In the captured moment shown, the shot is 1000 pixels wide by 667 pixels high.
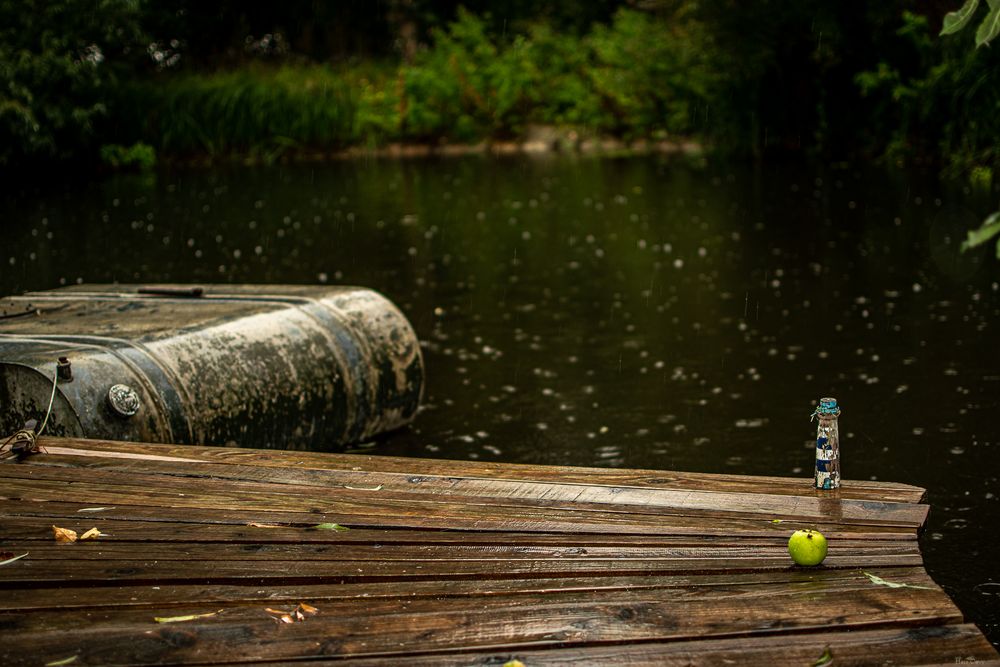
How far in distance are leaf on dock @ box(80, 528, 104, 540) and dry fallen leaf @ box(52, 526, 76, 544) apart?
1.0 inches

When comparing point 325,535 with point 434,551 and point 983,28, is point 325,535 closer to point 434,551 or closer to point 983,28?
point 434,551

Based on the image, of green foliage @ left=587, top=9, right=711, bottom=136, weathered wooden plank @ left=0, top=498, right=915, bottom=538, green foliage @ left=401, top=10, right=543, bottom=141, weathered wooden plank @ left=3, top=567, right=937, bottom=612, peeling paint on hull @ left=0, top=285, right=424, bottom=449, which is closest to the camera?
weathered wooden plank @ left=3, top=567, right=937, bottom=612

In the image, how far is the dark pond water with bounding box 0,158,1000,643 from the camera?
6062 millimetres

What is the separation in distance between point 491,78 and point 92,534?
2193cm

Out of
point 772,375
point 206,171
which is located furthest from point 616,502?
point 206,171

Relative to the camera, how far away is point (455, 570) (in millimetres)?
3096

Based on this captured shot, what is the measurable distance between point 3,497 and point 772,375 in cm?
470

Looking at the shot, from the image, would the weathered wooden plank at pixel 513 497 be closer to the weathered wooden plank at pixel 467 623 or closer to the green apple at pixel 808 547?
the green apple at pixel 808 547

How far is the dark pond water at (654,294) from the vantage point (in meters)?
6.06

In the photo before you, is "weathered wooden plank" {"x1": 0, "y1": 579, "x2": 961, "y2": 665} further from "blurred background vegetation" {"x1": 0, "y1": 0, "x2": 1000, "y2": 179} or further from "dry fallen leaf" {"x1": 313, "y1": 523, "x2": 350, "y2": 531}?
"blurred background vegetation" {"x1": 0, "y1": 0, "x2": 1000, "y2": 179}

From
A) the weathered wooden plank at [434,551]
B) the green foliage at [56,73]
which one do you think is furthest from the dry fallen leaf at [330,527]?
the green foliage at [56,73]

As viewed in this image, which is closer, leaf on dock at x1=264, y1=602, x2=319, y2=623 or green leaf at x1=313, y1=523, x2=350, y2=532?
leaf on dock at x1=264, y1=602, x2=319, y2=623

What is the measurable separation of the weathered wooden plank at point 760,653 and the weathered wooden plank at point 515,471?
91cm

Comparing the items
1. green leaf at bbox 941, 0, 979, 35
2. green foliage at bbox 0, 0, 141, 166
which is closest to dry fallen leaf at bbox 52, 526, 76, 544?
green leaf at bbox 941, 0, 979, 35
